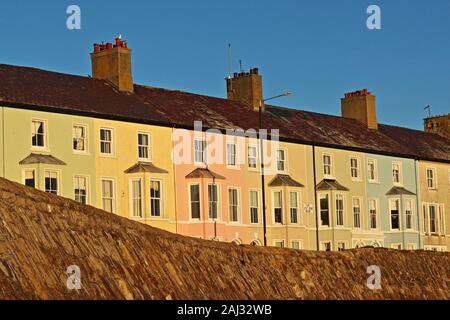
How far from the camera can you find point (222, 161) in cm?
5228

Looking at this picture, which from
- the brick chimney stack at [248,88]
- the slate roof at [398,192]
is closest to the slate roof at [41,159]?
the brick chimney stack at [248,88]

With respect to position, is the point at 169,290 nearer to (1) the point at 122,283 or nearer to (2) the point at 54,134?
(1) the point at 122,283

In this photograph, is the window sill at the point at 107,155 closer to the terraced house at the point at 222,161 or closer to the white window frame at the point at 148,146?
the terraced house at the point at 222,161

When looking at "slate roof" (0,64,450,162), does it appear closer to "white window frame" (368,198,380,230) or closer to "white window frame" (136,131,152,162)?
"white window frame" (136,131,152,162)

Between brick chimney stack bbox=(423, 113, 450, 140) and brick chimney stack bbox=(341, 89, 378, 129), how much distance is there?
12074 millimetres

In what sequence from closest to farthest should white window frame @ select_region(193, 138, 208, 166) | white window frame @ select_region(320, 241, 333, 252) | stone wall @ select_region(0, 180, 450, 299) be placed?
stone wall @ select_region(0, 180, 450, 299) < white window frame @ select_region(193, 138, 208, 166) < white window frame @ select_region(320, 241, 333, 252)

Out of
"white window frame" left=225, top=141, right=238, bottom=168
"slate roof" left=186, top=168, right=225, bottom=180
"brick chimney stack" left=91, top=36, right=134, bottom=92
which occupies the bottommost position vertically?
"slate roof" left=186, top=168, right=225, bottom=180

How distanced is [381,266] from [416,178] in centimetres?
3807

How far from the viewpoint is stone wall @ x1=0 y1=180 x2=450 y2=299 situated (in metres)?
18.7

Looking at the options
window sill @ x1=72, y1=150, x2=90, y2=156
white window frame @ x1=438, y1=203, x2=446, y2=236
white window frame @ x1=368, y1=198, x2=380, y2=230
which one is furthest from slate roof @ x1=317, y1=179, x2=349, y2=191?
window sill @ x1=72, y1=150, x2=90, y2=156

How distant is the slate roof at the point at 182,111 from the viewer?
45.3 metres

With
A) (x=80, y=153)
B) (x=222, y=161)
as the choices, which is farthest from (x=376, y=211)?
(x=80, y=153)

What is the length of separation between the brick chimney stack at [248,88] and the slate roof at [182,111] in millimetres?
812
